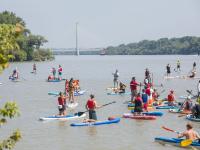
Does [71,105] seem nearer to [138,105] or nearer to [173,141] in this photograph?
[138,105]

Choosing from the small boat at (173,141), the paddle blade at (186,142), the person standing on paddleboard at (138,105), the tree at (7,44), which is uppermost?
the tree at (7,44)

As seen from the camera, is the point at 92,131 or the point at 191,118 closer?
the point at 92,131

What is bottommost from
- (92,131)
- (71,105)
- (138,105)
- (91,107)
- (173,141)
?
(92,131)

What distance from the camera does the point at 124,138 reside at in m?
20.5

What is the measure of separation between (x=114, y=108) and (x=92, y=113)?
277 inches

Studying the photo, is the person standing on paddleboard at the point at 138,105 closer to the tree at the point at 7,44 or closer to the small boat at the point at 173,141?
the small boat at the point at 173,141

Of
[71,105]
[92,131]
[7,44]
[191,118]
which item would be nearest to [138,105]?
[191,118]

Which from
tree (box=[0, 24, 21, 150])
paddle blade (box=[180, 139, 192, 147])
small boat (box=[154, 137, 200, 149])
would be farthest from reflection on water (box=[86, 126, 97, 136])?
tree (box=[0, 24, 21, 150])

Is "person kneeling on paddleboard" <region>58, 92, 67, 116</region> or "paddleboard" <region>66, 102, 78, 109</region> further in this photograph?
"paddleboard" <region>66, 102, 78, 109</region>

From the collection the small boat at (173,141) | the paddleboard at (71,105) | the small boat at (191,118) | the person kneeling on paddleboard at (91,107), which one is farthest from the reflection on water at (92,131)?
the paddleboard at (71,105)

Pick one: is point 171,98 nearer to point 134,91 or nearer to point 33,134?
point 134,91

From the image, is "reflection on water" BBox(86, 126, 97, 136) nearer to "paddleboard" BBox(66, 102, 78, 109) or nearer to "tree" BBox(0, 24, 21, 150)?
"paddleboard" BBox(66, 102, 78, 109)

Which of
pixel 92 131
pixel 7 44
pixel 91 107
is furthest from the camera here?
pixel 91 107

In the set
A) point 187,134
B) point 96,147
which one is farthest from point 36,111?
point 187,134
